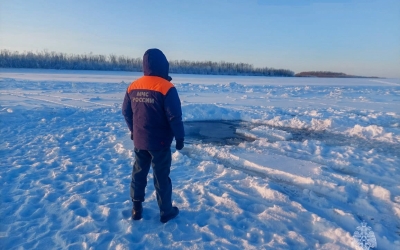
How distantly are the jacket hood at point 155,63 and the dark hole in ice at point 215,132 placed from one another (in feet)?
13.2

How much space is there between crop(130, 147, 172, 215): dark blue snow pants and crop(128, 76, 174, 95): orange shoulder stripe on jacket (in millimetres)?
713

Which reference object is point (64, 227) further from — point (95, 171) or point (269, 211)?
point (269, 211)

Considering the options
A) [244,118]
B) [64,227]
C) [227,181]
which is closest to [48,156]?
[64,227]

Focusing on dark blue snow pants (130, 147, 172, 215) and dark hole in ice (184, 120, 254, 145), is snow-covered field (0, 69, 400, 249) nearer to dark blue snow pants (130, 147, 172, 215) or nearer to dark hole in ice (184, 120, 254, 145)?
dark hole in ice (184, 120, 254, 145)

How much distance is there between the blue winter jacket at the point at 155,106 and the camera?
3.20 metres

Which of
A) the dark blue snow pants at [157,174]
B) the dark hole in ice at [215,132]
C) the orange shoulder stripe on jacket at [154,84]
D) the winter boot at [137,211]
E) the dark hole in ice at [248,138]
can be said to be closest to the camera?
the orange shoulder stripe on jacket at [154,84]

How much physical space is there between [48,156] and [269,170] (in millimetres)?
4152

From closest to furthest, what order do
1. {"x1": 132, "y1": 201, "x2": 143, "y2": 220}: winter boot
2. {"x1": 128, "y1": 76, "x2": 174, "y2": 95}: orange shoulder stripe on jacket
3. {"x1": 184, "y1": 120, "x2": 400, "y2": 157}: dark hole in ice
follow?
{"x1": 128, "y1": 76, "x2": 174, "y2": 95}: orange shoulder stripe on jacket, {"x1": 132, "y1": 201, "x2": 143, "y2": 220}: winter boot, {"x1": 184, "y1": 120, "x2": 400, "y2": 157}: dark hole in ice

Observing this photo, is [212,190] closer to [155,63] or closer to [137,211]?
[137,211]

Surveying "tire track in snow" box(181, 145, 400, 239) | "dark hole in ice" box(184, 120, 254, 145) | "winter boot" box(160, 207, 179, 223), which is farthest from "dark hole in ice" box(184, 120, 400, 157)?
"winter boot" box(160, 207, 179, 223)

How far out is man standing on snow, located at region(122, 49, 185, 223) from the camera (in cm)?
322

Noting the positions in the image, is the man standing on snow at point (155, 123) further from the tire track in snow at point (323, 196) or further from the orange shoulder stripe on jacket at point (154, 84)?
the tire track in snow at point (323, 196)

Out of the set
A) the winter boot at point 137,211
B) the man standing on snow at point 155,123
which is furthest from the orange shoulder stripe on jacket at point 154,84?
the winter boot at point 137,211

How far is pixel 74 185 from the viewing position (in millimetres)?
4523
